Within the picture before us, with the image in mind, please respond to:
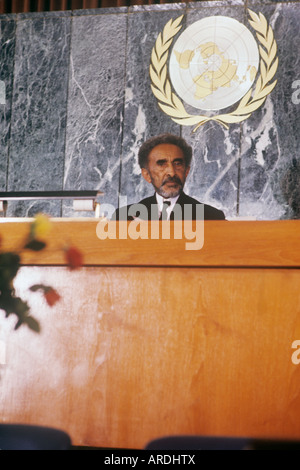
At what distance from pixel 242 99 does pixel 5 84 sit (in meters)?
1.66

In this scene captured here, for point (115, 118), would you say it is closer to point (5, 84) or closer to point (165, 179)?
point (165, 179)

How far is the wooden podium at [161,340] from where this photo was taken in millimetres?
985

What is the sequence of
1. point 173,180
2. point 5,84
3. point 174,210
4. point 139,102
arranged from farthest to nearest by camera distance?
point 5,84, point 139,102, point 173,180, point 174,210

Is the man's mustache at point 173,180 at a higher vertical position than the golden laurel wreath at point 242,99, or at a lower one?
lower

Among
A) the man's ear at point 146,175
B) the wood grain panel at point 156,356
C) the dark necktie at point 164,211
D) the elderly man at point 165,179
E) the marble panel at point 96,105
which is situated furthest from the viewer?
the marble panel at point 96,105

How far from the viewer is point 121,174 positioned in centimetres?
357

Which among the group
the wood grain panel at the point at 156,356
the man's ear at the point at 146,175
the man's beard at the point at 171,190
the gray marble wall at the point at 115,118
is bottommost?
the wood grain panel at the point at 156,356

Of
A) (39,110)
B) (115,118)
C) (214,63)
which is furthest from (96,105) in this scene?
(214,63)

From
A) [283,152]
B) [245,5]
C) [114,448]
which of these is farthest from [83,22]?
[114,448]

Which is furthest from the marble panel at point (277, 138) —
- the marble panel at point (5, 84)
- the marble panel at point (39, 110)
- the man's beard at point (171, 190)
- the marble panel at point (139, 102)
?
the marble panel at point (5, 84)

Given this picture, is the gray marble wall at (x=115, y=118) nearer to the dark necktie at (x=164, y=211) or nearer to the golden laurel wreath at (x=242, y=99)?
the golden laurel wreath at (x=242, y=99)

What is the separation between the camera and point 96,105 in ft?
12.0

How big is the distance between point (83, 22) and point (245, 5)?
1.11m

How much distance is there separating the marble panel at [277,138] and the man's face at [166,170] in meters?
0.40
